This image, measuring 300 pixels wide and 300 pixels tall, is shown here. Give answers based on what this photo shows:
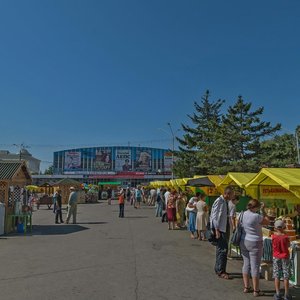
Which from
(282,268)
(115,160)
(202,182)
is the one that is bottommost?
(282,268)

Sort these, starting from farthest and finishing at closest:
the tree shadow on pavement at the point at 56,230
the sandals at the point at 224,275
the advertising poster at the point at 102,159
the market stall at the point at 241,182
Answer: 1. the advertising poster at the point at 102,159
2. the tree shadow on pavement at the point at 56,230
3. the market stall at the point at 241,182
4. the sandals at the point at 224,275

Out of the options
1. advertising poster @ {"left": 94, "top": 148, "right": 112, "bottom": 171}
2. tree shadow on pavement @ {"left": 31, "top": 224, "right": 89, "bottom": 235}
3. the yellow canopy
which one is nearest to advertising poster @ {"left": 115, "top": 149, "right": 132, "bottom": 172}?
advertising poster @ {"left": 94, "top": 148, "right": 112, "bottom": 171}

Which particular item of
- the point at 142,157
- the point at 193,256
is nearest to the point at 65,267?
the point at 193,256

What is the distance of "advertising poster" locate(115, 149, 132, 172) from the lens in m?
104

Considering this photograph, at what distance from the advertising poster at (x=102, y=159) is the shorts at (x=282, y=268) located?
98240 mm

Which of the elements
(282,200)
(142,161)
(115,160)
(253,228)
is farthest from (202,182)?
(115,160)

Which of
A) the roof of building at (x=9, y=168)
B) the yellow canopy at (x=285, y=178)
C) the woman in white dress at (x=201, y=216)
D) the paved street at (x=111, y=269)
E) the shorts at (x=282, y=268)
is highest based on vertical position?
the roof of building at (x=9, y=168)

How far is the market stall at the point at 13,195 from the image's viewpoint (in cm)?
1591

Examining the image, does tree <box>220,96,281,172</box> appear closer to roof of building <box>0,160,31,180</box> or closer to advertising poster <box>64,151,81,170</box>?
roof of building <box>0,160,31,180</box>

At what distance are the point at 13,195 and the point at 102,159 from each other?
289ft

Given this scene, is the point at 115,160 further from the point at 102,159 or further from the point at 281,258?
the point at 281,258

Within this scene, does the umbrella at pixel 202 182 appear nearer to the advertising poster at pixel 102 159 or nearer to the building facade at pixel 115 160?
the building facade at pixel 115 160

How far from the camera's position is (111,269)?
876cm

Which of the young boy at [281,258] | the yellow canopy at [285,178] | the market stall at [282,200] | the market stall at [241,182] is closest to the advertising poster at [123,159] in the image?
the market stall at [241,182]
